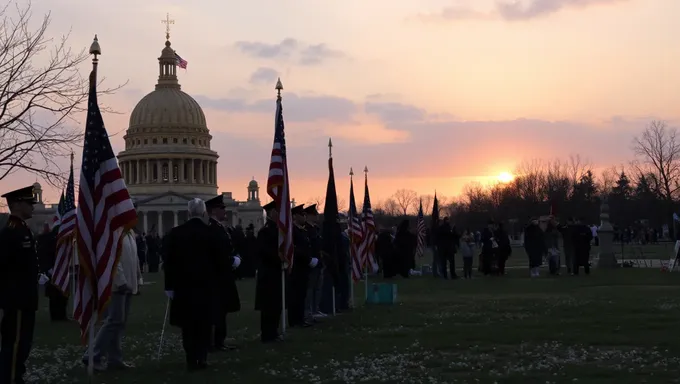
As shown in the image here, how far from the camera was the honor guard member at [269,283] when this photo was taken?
14.5 meters

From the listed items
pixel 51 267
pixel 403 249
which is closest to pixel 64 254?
pixel 51 267

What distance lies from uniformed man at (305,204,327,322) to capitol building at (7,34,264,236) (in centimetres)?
11720

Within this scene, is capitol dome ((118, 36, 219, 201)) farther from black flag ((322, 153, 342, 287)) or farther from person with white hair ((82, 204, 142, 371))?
person with white hair ((82, 204, 142, 371))

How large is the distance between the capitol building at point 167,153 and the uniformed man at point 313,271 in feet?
385

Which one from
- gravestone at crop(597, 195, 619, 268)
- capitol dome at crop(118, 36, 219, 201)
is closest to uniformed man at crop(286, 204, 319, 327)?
gravestone at crop(597, 195, 619, 268)

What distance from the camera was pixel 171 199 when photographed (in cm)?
13450

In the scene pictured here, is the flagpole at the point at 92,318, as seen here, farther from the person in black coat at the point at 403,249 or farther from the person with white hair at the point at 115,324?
the person in black coat at the point at 403,249

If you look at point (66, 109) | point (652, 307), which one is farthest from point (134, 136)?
point (652, 307)

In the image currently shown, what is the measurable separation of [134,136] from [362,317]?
12359cm

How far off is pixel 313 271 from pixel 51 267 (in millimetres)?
7146

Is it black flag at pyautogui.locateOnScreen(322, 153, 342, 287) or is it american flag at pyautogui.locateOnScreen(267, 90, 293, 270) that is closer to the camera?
american flag at pyautogui.locateOnScreen(267, 90, 293, 270)

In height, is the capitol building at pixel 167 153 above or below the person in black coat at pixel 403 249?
above

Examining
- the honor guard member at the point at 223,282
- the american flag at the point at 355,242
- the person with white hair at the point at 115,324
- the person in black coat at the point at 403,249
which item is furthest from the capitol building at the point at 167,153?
the person with white hair at the point at 115,324

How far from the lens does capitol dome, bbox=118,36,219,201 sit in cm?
13725
